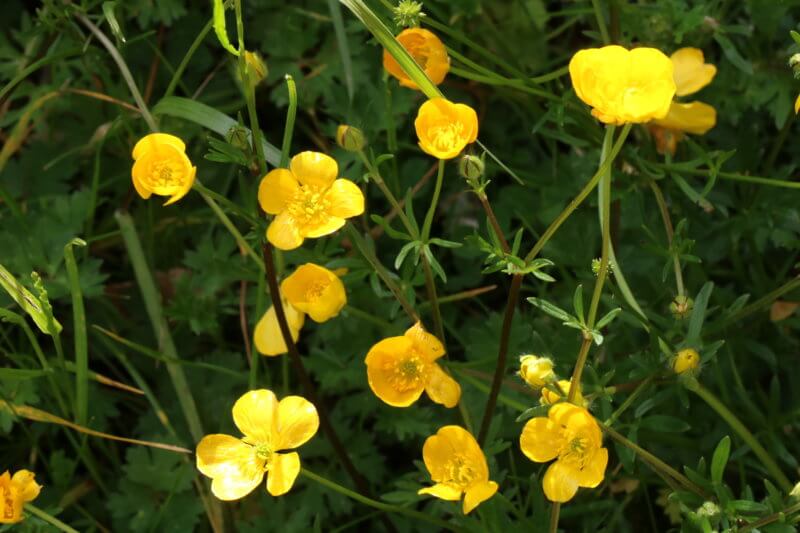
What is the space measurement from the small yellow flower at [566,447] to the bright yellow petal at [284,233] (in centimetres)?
43

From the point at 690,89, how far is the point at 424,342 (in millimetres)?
798

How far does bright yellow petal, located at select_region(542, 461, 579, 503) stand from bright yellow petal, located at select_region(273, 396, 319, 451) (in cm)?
35

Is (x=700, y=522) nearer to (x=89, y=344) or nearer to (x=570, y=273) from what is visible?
(x=570, y=273)

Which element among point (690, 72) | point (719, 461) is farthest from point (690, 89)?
point (719, 461)

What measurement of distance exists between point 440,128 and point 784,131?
0.98m

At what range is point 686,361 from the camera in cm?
149

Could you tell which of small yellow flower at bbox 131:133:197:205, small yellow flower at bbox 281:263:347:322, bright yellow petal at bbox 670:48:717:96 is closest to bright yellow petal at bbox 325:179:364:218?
small yellow flower at bbox 281:263:347:322

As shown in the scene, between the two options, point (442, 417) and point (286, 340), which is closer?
point (286, 340)

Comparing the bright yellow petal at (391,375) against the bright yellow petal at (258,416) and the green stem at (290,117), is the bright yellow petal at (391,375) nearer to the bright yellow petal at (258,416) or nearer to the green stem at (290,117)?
the bright yellow petal at (258,416)

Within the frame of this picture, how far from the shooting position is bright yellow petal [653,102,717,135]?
1906mm

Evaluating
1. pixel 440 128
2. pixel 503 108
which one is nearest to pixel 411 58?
pixel 440 128

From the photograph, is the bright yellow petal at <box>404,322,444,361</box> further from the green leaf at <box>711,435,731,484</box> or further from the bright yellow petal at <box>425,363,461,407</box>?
the green leaf at <box>711,435,731,484</box>

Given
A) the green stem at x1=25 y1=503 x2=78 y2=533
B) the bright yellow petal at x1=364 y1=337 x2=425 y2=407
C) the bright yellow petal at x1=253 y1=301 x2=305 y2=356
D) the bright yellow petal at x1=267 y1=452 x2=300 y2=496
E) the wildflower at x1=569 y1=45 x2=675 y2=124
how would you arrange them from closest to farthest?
Answer: the wildflower at x1=569 y1=45 x2=675 y2=124
the bright yellow petal at x1=267 y1=452 x2=300 y2=496
the bright yellow petal at x1=364 y1=337 x2=425 y2=407
the green stem at x1=25 y1=503 x2=78 y2=533
the bright yellow petal at x1=253 y1=301 x2=305 y2=356

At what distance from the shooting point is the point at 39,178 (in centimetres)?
234
